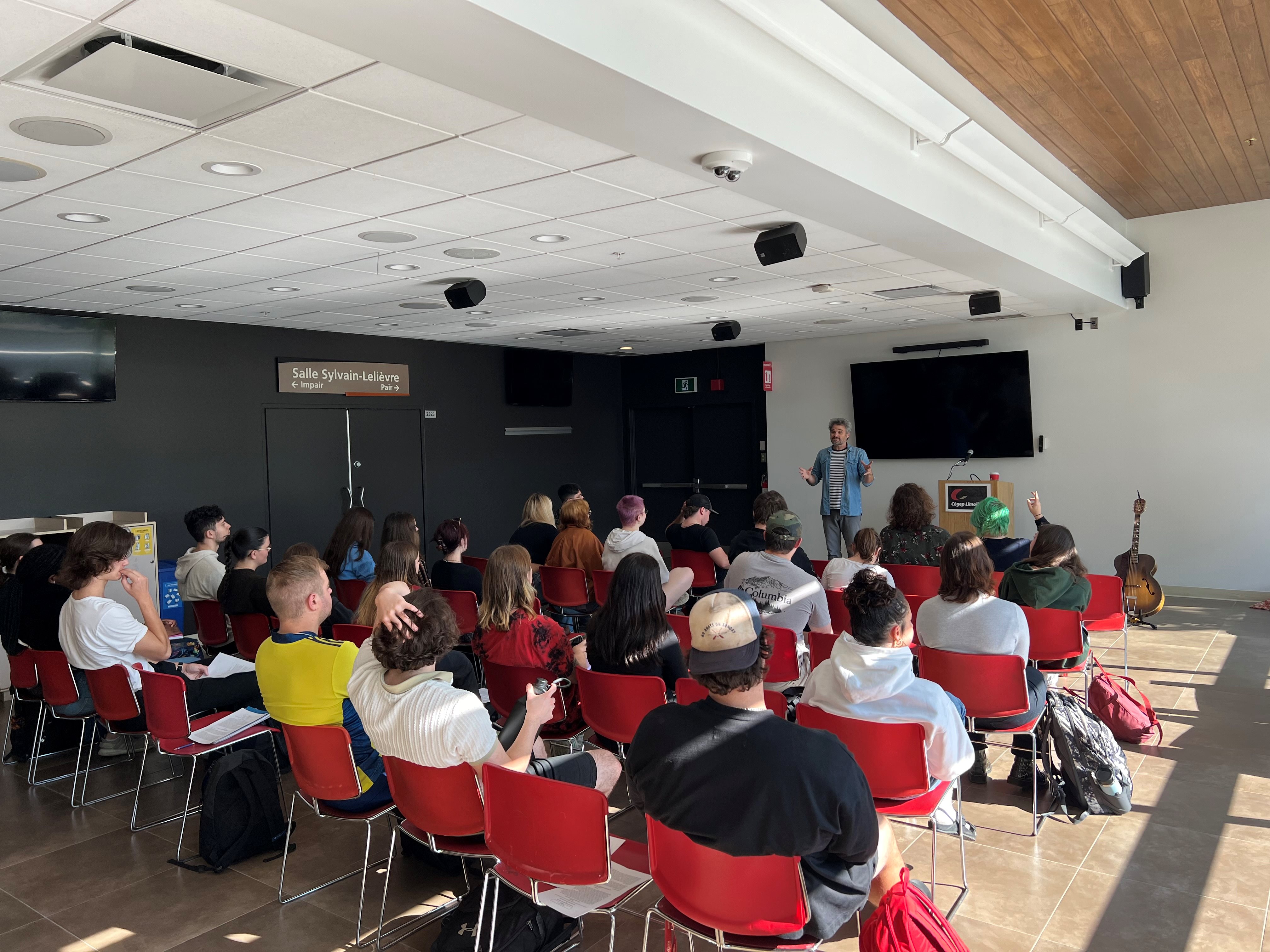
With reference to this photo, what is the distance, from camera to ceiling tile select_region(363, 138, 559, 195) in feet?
12.1

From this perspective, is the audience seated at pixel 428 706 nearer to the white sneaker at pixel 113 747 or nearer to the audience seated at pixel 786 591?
the audience seated at pixel 786 591

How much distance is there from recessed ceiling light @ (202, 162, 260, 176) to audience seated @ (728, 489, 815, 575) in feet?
10.2

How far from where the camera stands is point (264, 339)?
9148mm

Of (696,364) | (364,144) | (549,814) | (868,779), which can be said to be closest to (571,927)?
(549,814)

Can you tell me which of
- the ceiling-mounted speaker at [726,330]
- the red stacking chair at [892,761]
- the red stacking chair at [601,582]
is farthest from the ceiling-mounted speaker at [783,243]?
the ceiling-mounted speaker at [726,330]

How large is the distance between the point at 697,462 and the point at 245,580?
8.57 meters

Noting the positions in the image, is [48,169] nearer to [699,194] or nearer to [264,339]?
[699,194]

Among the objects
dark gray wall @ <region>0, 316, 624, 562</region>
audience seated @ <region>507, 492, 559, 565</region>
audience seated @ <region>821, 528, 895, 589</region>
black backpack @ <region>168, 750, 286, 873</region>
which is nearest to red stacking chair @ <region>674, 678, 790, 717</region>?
black backpack @ <region>168, 750, 286, 873</region>

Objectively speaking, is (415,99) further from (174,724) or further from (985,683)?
(985,683)

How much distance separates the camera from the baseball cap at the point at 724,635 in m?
2.20

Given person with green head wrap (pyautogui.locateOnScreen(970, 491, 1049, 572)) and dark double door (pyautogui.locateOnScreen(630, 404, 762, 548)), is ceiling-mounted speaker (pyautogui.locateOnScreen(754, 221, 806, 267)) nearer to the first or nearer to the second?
person with green head wrap (pyautogui.locateOnScreen(970, 491, 1049, 572))

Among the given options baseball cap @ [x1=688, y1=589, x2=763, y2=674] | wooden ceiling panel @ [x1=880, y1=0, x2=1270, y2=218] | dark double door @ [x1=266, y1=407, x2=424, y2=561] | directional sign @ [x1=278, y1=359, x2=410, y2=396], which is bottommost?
baseball cap @ [x1=688, y1=589, x2=763, y2=674]

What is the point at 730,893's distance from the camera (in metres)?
2.21

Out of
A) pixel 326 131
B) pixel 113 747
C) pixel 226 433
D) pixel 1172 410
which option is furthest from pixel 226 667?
pixel 1172 410
